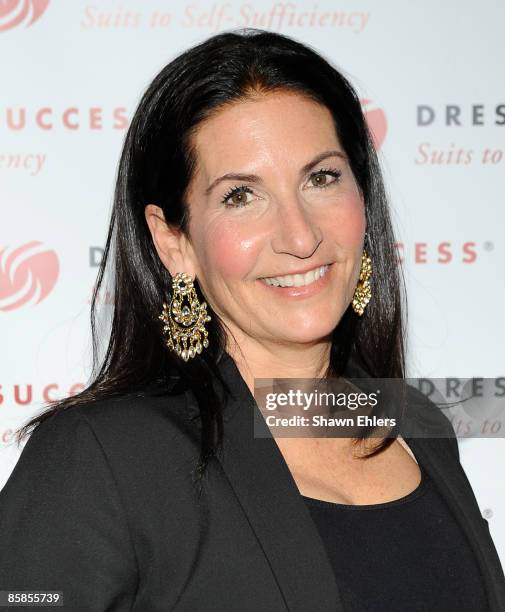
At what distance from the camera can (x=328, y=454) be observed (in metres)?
1.64

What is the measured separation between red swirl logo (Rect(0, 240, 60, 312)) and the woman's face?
957 mm

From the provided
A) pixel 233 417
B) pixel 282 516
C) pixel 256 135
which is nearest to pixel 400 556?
pixel 282 516

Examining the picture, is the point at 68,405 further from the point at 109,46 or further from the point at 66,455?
the point at 109,46

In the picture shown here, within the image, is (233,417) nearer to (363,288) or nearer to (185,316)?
(185,316)

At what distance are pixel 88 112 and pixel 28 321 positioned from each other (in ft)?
1.97

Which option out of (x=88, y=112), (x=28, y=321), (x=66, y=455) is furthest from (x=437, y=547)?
(x=88, y=112)

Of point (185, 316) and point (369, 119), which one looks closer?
point (185, 316)

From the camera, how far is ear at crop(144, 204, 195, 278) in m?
1.59

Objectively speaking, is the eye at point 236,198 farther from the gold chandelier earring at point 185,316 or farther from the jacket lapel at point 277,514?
the jacket lapel at point 277,514

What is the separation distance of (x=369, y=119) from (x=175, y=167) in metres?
1.11

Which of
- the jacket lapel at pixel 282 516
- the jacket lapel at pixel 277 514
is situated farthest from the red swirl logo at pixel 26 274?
the jacket lapel at pixel 277 514

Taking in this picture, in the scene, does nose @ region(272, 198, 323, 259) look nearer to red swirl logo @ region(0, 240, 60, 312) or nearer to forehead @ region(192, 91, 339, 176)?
forehead @ region(192, 91, 339, 176)

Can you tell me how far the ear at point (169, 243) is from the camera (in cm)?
159

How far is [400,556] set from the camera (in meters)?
1.45
